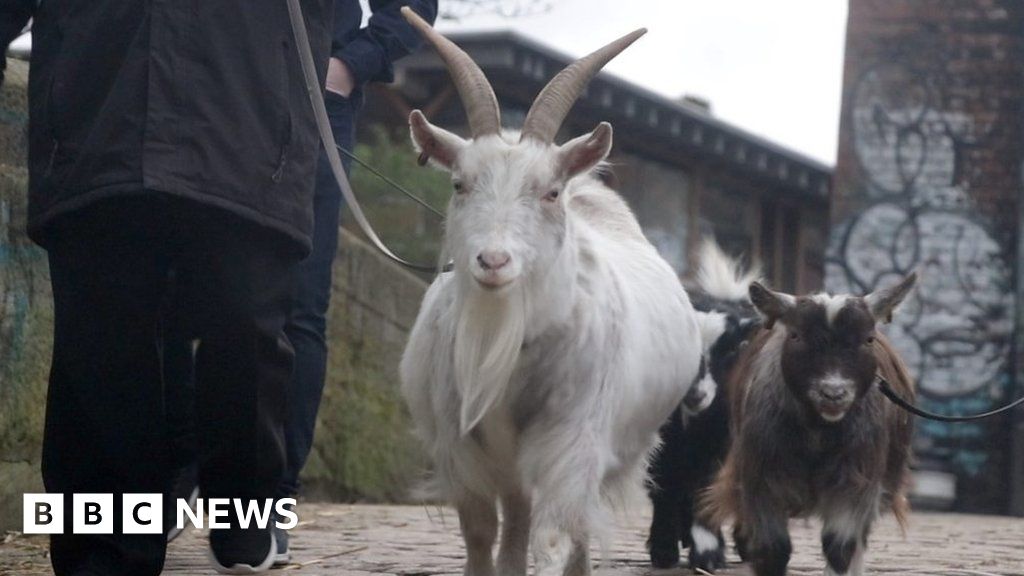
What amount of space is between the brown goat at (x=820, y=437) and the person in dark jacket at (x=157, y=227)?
2.10m

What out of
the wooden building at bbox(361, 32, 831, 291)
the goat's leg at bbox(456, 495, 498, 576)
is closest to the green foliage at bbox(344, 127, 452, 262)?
the wooden building at bbox(361, 32, 831, 291)

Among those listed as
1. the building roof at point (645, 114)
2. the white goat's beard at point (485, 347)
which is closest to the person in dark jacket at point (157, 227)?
the white goat's beard at point (485, 347)

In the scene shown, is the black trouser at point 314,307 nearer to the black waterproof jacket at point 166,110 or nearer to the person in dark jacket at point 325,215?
the person in dark jacket at point 325,215

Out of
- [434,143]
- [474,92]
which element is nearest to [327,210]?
[434,143]

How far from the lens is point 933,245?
16.1m

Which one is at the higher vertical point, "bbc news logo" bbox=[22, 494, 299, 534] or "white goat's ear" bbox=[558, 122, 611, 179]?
"white goat's ear" bbox=[558, 122, 611, 179]

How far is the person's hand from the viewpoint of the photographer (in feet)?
18.9

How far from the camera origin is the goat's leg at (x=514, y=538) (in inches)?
212

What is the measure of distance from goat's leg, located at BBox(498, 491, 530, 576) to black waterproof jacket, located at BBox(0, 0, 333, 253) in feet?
4.88

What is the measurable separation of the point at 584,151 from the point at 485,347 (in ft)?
2.03

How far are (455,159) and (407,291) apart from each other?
4.84m

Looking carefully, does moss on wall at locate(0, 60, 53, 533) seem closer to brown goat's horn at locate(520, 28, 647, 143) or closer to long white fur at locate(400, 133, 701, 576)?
long white fur at locate(400, 133, 701, 576)

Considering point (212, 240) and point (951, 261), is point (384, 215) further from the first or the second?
point (212, 240)

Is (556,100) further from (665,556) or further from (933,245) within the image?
(933,245)
